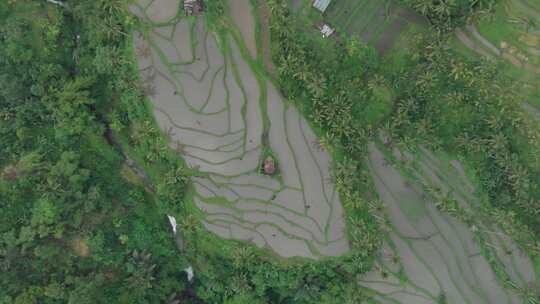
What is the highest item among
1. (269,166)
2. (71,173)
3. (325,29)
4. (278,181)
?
(325,29)

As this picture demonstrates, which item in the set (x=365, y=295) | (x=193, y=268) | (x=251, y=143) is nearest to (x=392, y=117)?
(x=251, y=143)

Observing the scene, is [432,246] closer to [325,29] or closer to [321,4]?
[325,29]

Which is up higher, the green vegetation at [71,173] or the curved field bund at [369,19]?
the curved field bund at [369,19]

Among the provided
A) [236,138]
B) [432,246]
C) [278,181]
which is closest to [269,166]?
[278,181]

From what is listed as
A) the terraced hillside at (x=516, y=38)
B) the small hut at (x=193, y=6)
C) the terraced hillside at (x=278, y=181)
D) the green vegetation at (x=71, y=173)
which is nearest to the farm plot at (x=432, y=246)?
the terraced hillside at (x=278, y=181)

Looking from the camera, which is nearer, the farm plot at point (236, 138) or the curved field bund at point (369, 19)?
the farm plot at point (236, 138)

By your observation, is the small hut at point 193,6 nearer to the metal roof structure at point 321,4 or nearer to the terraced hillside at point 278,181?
the terraced hillside at point 278,181

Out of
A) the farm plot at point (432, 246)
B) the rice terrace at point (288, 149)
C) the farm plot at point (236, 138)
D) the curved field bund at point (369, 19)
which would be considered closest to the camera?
the rice terrace at point (288, 149)

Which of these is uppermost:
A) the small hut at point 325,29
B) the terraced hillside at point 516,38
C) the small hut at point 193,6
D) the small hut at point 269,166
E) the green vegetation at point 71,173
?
the terraced hillside at point 516,38

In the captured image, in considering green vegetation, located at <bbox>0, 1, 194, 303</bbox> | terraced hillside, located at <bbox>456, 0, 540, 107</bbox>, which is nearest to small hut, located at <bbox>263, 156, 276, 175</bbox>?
green vegetation, located at <bbox>0, 1, 194, 303</bbox>
